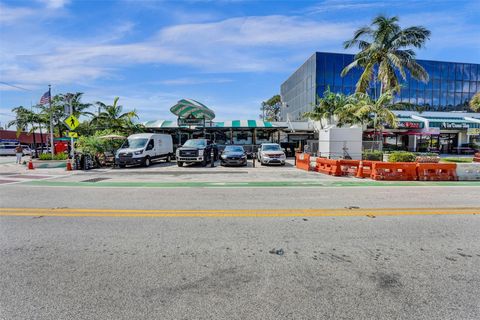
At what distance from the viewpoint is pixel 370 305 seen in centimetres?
282

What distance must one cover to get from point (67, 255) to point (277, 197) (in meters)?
5.68

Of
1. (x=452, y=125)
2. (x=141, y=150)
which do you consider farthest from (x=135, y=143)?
(x=452, y=125)

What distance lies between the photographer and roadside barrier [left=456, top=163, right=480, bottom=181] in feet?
42.4

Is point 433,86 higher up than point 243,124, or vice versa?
point 433,86

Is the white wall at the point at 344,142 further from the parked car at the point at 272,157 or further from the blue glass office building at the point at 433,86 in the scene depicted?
the blue glass office building at the point at 433,86

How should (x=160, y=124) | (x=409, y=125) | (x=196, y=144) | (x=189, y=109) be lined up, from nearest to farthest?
(x=196, y=144) < (x=189, y=109) < (x=160, y=124) < (x=409, y=125)

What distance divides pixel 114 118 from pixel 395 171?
2624cm

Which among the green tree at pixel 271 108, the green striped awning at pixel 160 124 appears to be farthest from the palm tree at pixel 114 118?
the green tree at pixel 271 108

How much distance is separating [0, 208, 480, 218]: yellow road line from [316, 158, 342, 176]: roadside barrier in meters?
7.49

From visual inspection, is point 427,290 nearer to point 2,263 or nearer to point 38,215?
point 2,263

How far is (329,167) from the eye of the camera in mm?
15008

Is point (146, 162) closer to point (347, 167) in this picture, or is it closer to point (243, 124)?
point (243, 124)

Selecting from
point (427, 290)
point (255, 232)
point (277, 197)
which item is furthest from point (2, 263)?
point (277, 197)

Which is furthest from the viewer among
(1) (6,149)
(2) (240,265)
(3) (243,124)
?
(1) (6,149)
